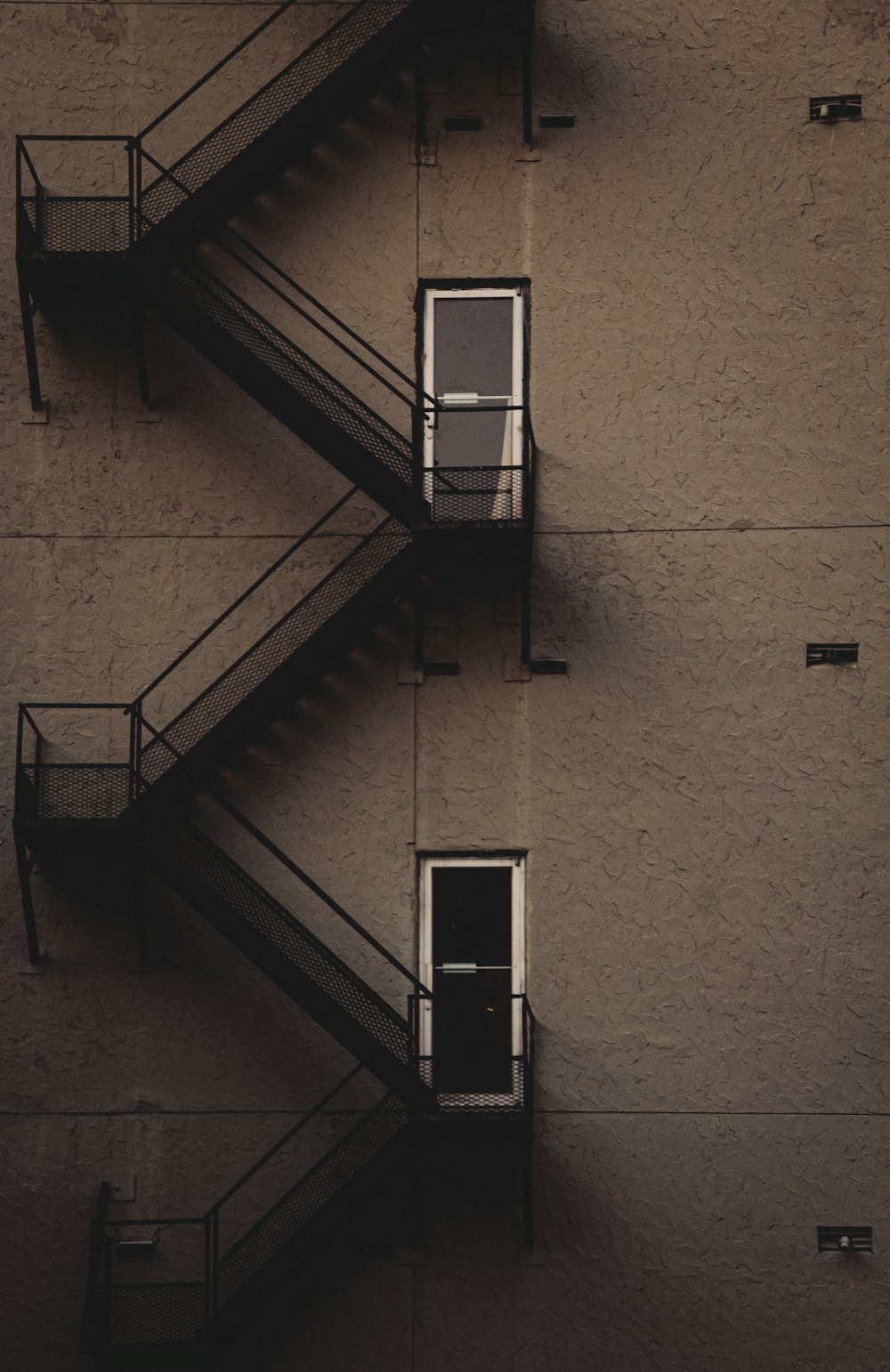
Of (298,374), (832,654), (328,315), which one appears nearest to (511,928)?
(832,654)

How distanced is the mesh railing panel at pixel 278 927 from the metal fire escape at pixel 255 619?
0.7 inches

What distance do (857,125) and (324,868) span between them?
26.4 feet

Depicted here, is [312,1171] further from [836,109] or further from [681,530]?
[836,109]

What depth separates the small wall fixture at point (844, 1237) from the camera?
11.8 meters

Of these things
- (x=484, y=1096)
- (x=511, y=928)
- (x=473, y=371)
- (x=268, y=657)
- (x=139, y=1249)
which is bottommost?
(x=139, y=1249)

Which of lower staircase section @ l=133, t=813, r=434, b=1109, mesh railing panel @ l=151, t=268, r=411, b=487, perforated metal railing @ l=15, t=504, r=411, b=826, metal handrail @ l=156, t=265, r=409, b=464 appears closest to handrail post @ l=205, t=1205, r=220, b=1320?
lower staircase section @ l=133, t=813, r=434, b=1109

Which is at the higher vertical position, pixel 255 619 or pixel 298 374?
pixel 298 374

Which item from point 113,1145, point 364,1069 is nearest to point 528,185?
point 364,1069

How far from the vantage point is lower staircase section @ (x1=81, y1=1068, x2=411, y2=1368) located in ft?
37.3

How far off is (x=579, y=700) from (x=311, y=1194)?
4661mm

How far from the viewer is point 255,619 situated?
1266 centimetres

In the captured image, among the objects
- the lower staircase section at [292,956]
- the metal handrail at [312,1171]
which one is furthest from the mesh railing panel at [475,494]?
the metal handrail at [312,1171]

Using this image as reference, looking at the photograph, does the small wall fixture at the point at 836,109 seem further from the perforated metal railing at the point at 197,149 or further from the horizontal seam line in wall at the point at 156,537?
the horizontal seam line in wall at the point at 156,537

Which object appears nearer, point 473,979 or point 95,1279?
point 95,1279
